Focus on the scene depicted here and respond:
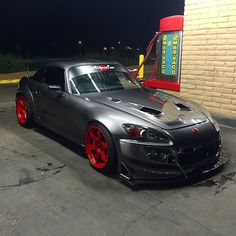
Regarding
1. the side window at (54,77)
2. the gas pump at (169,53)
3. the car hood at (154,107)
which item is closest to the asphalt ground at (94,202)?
the car hood at (154,107)

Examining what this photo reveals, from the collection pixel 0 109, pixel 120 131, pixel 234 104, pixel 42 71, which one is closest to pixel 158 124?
pixel 120 131

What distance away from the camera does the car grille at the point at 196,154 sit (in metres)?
3.86

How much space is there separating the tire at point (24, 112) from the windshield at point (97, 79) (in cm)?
147

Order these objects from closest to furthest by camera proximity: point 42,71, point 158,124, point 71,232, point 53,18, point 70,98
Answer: point 71,232, point 158,124, point 70,98, point 42,71, point 53,18

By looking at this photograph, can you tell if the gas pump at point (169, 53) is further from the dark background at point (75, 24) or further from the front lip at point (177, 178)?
the dark background at point (75, 24)

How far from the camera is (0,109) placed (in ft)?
26.3

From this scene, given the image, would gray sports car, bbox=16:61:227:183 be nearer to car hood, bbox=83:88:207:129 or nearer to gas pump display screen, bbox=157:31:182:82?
car hood, bbox=83:88:207:129

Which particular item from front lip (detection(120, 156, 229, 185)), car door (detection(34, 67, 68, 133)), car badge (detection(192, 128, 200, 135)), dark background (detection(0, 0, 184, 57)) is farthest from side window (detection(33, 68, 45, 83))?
dark background (detection(0, 0, 184, 57))

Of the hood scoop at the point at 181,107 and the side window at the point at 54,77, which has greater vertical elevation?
the side window at the point at 54,77

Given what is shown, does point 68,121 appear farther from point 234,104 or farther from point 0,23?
point 0,23

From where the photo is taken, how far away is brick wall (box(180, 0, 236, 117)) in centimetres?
692

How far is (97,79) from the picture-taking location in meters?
5.18

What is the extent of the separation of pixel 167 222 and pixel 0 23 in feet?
61.6

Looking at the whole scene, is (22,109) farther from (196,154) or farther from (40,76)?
(196,154)
